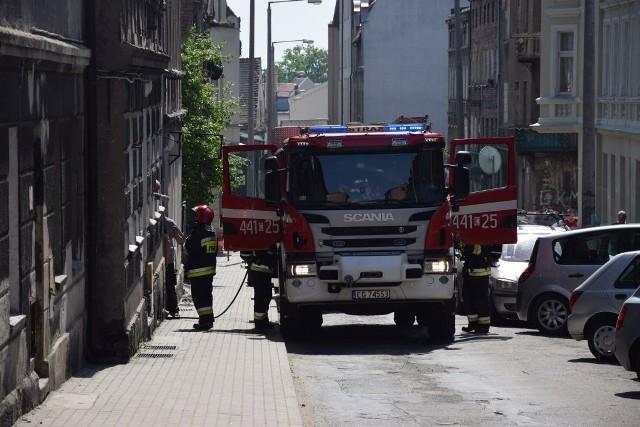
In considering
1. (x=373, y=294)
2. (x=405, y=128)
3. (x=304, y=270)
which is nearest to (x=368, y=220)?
(x=373, y=294)

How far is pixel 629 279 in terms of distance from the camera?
57.1 ft

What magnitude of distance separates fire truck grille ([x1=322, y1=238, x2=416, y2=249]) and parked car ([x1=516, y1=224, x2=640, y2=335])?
2.66 meters

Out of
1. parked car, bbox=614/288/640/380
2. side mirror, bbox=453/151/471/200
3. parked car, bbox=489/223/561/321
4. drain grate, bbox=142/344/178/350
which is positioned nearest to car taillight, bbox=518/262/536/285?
parked car, bbox=489/223/561/321

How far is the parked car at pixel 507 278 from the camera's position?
23438 millimetres

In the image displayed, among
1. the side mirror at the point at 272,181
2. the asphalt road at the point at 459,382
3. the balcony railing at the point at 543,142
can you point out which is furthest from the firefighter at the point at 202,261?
the balcony railing at the point at 543,142

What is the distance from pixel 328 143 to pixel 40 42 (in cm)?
897

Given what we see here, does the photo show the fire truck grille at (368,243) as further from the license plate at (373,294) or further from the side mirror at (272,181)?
the side mirror at (272,181)

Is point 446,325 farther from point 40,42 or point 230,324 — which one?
point 40,42

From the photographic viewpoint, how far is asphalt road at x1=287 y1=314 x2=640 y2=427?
12.9m

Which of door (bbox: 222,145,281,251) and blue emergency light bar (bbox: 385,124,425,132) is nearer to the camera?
blue emergency light bar (bbox: 385,124,425,132)

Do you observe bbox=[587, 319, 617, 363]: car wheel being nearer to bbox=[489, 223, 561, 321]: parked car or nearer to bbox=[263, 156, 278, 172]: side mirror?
bbox=[263, 156, 278, 172]: side mirror

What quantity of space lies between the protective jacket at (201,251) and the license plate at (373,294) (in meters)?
2.68

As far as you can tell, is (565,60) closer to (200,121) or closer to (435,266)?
(200,121)

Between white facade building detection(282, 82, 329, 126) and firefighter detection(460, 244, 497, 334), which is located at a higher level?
white facade building detection(282, 82, 329, 126)
